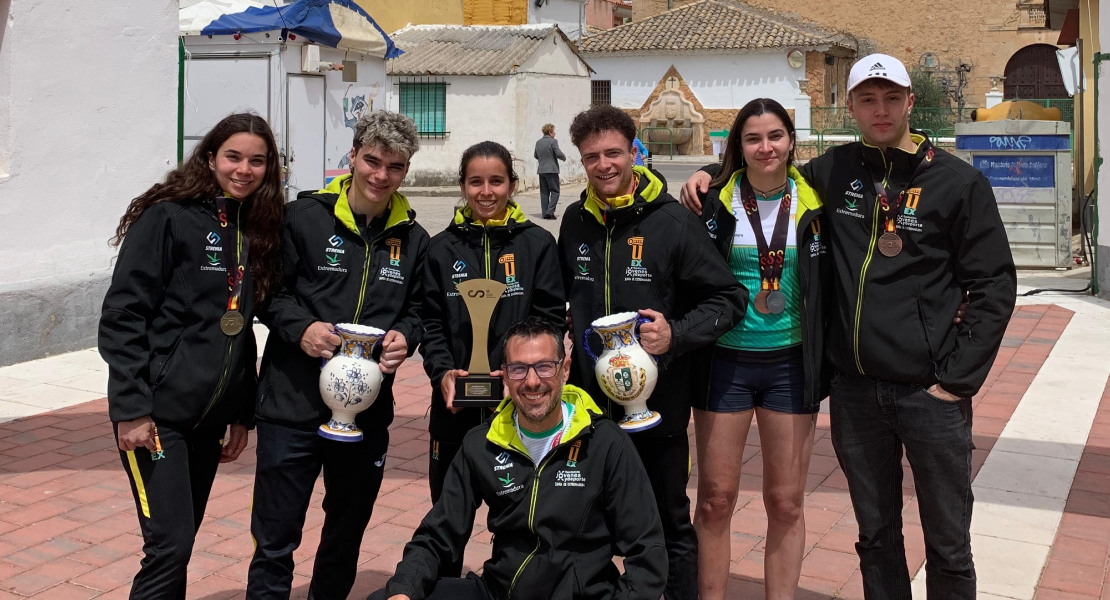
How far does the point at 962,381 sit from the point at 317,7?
10.0 metres

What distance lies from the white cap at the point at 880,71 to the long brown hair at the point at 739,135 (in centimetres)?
25

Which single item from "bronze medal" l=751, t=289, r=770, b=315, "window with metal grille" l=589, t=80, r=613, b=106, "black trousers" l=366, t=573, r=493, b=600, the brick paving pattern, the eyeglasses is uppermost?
"window with metal grille" l=589, t=80, r=613, b=106

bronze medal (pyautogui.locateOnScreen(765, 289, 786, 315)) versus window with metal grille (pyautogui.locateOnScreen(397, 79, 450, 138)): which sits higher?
window with metal grille (pyautogui.locateOnScreen(397, 79, 450, 138))

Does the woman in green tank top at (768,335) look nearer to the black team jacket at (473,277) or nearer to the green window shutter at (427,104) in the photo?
the black team jacket at (473,277)

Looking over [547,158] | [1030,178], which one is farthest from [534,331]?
[547,158]

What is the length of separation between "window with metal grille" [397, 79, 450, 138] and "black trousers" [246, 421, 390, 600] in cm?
2350

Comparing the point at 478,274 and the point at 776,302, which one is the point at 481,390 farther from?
the point at 776,302

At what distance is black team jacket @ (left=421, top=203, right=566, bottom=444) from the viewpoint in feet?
12.5

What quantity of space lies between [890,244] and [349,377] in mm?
1788

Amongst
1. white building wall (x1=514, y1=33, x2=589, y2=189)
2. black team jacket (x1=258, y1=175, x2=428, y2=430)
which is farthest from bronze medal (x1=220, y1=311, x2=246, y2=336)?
white building wall (x1=514, y1=33, x2=589, y2=189)

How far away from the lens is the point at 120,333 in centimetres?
346

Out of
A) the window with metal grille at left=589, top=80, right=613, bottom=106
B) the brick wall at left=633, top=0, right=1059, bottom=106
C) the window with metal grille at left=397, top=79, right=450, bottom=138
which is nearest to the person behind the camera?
the window with metal grille at left=397, top=79, right=450, bottom=138

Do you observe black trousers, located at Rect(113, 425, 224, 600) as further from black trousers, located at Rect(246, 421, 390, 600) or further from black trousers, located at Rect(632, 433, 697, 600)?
black trousers, located at Rect(632, 433, 697, 600)

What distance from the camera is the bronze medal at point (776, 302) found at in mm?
3842
